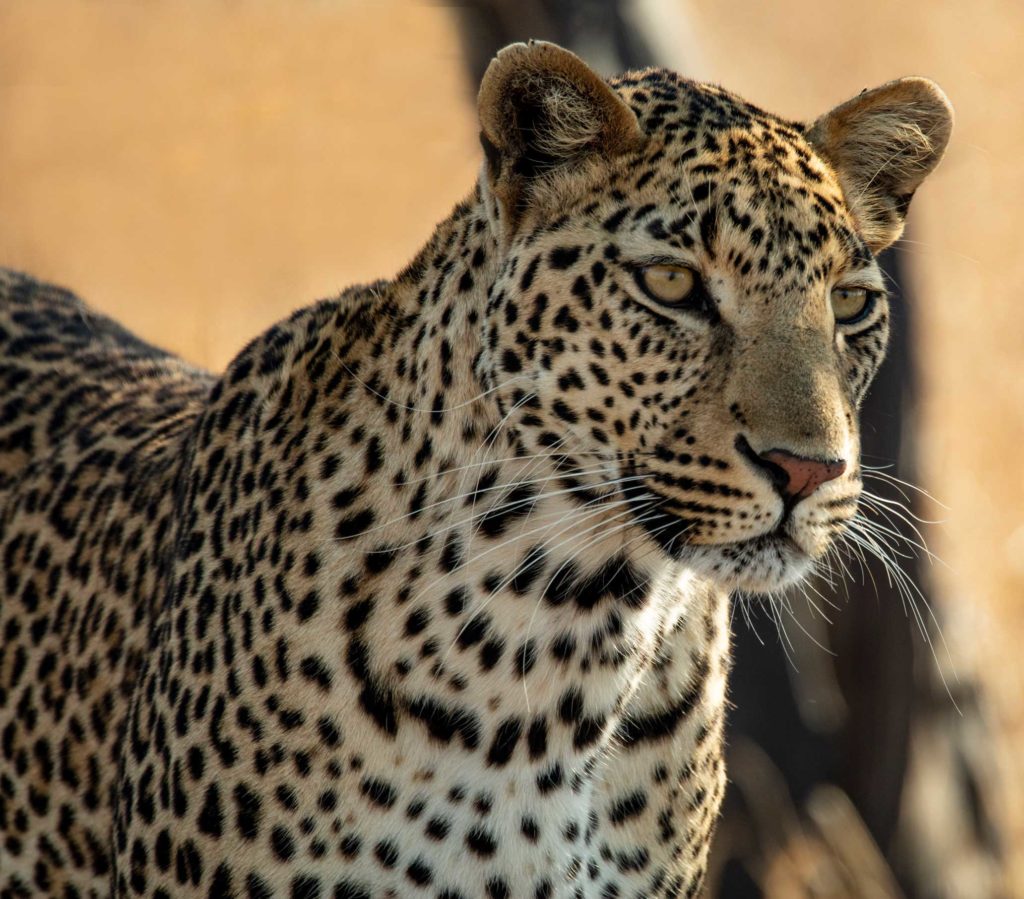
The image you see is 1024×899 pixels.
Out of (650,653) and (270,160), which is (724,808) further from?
(270,160)

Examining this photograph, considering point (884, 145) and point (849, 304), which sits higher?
point (884, 145)

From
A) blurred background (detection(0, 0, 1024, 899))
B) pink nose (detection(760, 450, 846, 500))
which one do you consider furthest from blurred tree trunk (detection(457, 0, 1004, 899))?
pink nose (detection(760, 450, 846, 500))

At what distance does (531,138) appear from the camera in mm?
4129

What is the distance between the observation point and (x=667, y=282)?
3955mm

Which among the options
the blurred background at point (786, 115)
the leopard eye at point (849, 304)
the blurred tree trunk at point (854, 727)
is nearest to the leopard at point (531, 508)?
the leopard eye at point (849, 304)

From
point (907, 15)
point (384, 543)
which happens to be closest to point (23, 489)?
point (384, 543)

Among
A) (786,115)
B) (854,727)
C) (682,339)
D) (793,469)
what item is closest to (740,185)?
(682,339)

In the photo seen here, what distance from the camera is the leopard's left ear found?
445 cm

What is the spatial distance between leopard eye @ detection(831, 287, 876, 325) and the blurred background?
2.85 metres

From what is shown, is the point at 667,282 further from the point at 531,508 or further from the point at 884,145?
the point at 884,145

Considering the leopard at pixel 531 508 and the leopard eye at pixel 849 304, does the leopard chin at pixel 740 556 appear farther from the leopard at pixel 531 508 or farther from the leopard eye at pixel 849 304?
the leopard eye at pixel 849 304

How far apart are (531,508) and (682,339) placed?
0.57 m

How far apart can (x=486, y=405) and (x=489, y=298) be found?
0.85 feet

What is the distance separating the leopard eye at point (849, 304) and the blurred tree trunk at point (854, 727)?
3.97 metres
